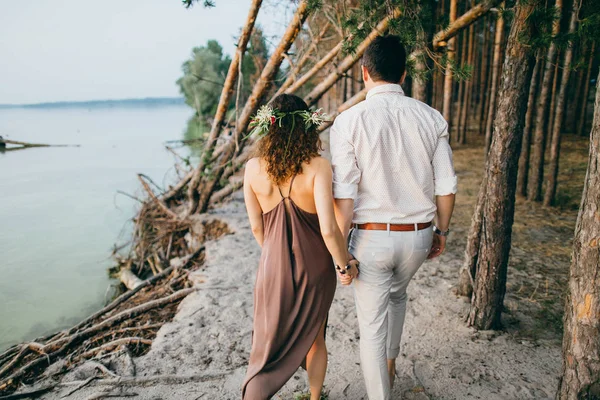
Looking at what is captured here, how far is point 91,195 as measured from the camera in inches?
541

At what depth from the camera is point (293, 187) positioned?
218 cm

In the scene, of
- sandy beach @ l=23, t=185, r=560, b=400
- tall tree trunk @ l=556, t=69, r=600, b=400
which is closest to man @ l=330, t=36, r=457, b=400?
tall tree trunk @ l=556, t=69, r=600, b=400

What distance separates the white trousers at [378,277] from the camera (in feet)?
7.00

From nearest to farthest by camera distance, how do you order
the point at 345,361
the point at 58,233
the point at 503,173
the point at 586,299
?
the point at 586,299, the point at 503,173, the point at 345,361, the point at 58,233

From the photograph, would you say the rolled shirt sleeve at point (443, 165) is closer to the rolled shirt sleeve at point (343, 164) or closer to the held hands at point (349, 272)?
the rolled shirt sleeve at point (343, 164)

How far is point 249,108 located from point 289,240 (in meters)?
4.24

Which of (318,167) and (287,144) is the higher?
(287,144)

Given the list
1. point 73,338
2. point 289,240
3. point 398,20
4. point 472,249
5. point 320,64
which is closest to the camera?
point 289,240

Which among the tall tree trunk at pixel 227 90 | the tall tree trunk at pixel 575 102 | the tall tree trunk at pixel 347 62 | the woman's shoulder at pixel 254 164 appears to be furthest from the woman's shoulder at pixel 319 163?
the tall tree trunk at pixel 575 102

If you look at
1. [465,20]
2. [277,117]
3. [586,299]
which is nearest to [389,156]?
[277,117]

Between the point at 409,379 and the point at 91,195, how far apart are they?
13465 mm

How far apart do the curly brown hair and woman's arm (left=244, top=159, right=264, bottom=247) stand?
11 centimetres

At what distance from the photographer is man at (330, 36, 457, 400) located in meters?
2.06

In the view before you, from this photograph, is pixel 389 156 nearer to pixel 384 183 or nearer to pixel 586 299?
pixel 384 183
